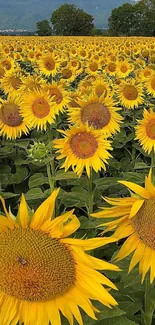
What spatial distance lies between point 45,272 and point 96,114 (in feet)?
7.23

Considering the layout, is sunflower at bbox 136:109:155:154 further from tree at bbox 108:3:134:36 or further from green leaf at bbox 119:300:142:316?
tree at bbox 108:3:134:36

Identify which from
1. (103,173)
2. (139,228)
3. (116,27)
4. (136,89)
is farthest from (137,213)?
(116,27)

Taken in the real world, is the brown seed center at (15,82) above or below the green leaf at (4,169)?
above

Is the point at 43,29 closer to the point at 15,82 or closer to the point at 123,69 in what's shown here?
the point at 123,69

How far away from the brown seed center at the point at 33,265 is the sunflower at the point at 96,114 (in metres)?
1.99

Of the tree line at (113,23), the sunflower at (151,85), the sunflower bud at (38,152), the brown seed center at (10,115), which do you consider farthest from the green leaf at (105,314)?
the tree line at (113,23)

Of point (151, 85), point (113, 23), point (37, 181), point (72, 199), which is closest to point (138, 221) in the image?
point (72, 199)

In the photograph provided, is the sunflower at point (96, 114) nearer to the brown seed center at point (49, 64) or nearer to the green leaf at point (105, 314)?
the green leaf at point (105, 314)

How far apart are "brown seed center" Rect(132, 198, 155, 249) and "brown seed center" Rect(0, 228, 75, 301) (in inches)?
10.6

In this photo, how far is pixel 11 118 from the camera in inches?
144

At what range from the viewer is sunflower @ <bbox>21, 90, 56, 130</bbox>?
3.56 metres

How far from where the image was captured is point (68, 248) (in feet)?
4.16

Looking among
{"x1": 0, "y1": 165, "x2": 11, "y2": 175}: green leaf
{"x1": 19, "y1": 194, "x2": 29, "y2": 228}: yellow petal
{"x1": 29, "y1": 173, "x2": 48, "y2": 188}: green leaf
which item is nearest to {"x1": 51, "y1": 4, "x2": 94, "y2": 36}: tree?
{"x1": 0, "y1": 165, "x2": 11, "y2": 175}: green leaf

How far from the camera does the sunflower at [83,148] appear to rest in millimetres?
2783
